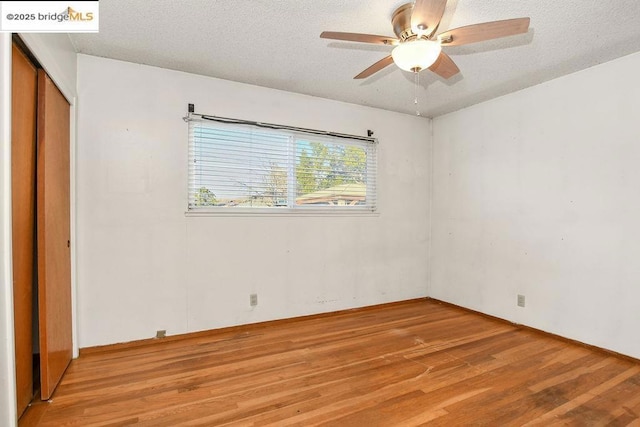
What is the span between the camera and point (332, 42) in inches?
97.0

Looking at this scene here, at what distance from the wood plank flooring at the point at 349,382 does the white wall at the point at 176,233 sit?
1.07ft

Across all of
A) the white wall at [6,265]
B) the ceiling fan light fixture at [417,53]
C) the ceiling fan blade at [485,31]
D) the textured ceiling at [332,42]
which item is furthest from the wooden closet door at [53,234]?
the ceiling fan blade at [485,31]

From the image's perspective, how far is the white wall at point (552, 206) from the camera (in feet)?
8.73

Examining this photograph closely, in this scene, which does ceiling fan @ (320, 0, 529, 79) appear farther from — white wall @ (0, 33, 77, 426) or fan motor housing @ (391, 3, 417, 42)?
white wall @ (0, 33, 77, 426)

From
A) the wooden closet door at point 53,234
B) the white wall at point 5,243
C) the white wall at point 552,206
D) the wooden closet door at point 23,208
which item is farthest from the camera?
the white wall at point 552,206

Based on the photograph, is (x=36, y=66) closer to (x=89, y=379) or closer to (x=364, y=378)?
(x=89, y=379)

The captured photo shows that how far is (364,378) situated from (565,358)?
5.67ft

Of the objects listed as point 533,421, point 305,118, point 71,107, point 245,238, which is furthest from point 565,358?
point 71,107

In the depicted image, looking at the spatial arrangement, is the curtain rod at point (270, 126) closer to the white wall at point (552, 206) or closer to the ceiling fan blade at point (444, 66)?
the white wall at point (552, 206)

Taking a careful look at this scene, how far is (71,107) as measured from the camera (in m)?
2.54

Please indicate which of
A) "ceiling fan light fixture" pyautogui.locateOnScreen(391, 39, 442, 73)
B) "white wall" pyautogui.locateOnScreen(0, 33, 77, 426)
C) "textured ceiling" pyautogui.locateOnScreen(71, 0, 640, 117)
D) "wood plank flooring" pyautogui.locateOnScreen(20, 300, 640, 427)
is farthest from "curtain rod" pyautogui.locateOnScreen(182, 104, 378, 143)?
"wood plank flooring" pyautogui.locateOnScreen(20, 300, 640, 427)

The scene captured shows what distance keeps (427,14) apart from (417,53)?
0.70ft

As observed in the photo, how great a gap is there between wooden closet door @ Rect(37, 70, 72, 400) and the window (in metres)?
0.96

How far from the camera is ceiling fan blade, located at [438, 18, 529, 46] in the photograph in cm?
166
